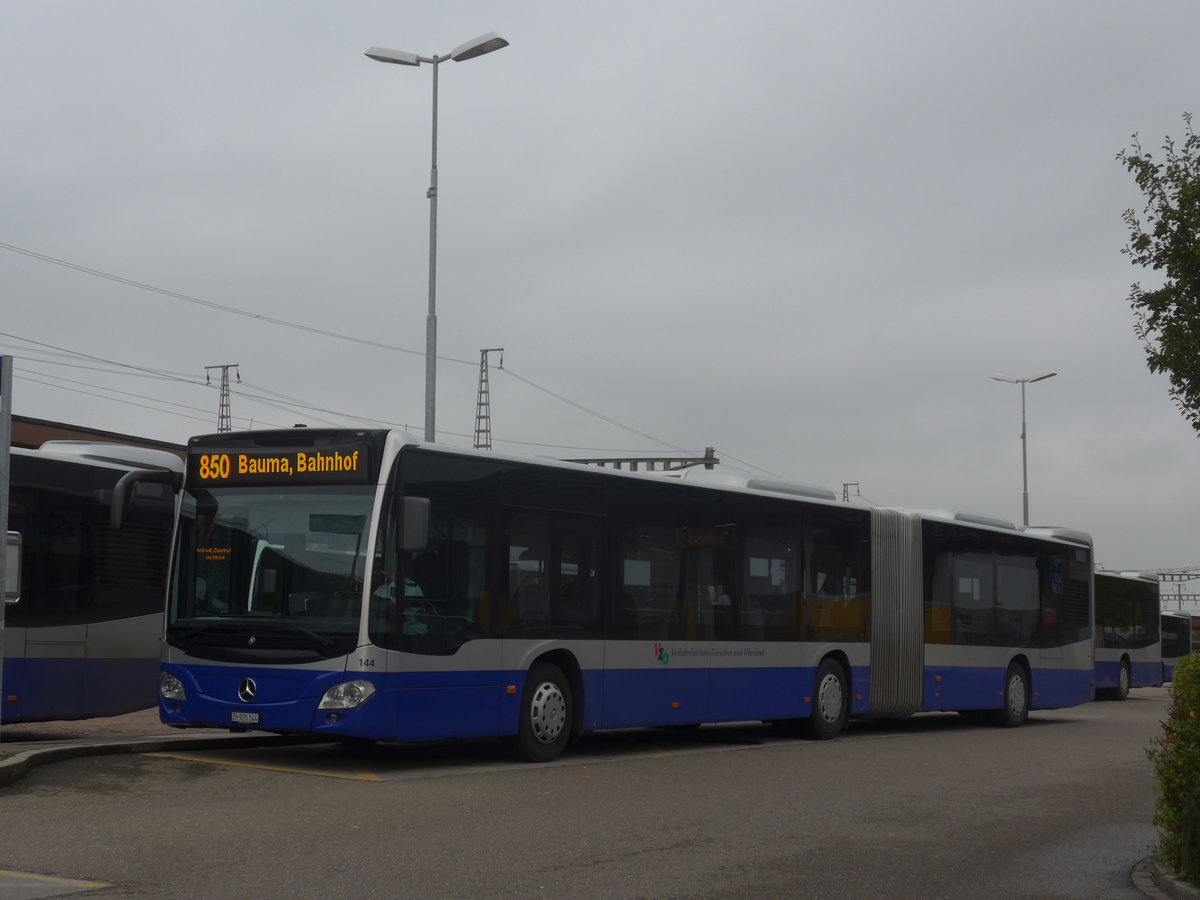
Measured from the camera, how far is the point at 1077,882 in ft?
28.2

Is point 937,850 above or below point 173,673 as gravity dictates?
below

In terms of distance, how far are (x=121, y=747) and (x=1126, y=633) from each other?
30.6 meters

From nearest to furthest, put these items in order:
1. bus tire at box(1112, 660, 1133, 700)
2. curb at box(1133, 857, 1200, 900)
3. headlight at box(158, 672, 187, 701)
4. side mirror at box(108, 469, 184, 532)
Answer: curb at box(1133, 857, 1200, 900), side mirror at box(108, 469, 184, 532), headlight at box(158, 672, 187, 701), bus tire at box(1112, 660, 1133, 700)

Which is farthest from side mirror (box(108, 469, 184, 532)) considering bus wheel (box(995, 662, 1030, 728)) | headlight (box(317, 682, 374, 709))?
Result: bus wheel (box(995, 662, 1030, 728))

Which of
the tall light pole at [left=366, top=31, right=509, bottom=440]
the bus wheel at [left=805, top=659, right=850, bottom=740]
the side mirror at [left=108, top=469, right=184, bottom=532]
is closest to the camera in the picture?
the side mirror at [left=108, top=469, right=184, bottom=532]

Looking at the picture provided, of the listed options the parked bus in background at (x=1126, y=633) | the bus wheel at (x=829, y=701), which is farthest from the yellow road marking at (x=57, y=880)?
the parked bus in background at (x=1126, y=633)

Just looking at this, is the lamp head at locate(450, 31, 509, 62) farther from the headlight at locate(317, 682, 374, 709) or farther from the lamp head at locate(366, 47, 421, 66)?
the headlight at locate(317, 682, 374, 709)

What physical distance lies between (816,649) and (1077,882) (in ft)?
34.5

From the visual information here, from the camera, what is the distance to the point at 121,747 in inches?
523

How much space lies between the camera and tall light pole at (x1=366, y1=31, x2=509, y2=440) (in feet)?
73.3

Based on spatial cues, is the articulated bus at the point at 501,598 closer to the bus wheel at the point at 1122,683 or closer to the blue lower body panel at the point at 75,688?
the blue lower body panel at the point at 75,688

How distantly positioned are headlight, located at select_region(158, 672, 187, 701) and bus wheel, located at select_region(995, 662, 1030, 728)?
14.3m

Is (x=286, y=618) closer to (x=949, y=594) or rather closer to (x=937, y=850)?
(x=937, y=850)

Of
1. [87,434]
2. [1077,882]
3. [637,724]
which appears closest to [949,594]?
[637,724]
